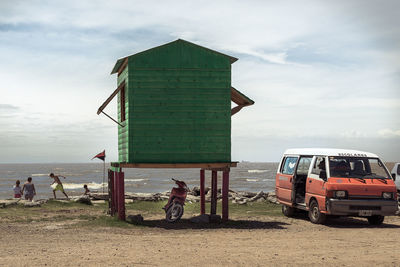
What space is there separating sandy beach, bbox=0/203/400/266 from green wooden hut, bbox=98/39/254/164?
2.18 meters

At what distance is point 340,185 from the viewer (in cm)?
1431

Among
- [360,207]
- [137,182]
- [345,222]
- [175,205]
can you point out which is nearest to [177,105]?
[175,205]

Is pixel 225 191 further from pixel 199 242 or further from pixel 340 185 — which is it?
pixel 199 242

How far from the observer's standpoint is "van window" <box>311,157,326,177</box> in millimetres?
15088

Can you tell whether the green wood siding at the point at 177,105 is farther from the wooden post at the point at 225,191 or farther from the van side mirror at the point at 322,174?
the van side mirror at the point at 322,174

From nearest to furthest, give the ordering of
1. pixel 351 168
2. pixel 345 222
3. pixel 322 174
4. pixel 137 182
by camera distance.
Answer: pixel 322 174 < pixel 351 168 < pixel 345 222 < pixel 137 182

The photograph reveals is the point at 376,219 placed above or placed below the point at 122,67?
below

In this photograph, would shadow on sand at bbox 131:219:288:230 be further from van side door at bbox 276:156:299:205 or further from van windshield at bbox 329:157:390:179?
van windshield at bbox 329:157:390:179

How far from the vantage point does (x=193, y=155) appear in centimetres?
1549

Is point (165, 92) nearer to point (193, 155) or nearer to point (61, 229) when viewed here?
point (193, 155)

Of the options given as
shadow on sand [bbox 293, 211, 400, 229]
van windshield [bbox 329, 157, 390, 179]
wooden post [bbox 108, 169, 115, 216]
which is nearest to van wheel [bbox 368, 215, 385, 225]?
shadow on sand [bbox 293, 211, 400, 229]

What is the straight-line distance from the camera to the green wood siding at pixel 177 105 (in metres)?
15.4

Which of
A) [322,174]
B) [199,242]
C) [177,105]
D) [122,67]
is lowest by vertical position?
[199,242]

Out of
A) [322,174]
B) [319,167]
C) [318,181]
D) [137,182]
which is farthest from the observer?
[137,182]
